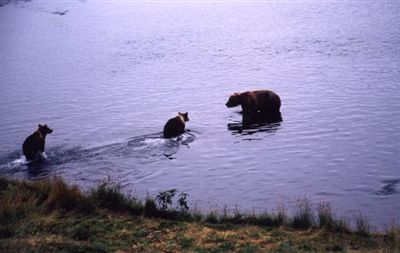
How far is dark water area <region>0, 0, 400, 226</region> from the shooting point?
1936cm

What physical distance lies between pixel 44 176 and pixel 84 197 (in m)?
5.60

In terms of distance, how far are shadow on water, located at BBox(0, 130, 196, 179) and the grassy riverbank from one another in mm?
5246

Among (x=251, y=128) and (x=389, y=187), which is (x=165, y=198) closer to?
(x=389, y=187)

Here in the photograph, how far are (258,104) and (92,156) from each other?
Answer: 978cm

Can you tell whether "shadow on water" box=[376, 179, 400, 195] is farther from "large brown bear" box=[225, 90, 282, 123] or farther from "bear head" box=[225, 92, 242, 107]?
"bear head" box=[225, 92, 242, 107]

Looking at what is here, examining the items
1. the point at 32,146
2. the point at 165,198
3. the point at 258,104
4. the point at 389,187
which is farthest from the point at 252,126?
the point at 165,198

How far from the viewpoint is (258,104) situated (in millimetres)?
28219

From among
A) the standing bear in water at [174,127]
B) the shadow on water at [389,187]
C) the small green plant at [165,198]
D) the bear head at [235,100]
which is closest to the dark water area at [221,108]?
the shadow on water at [389,187]

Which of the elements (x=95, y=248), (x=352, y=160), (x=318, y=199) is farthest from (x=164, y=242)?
(x=352, y=160)

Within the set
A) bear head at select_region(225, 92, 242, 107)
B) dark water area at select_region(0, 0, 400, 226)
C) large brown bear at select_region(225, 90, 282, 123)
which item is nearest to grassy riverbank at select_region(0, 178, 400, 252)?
dark water area at select_region(0, 0, 400, 226)

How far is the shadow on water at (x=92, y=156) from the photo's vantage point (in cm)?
2114

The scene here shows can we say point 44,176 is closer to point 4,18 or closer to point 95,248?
point 95,248

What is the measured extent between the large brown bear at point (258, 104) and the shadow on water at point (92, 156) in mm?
4474

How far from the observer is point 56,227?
513 inches
